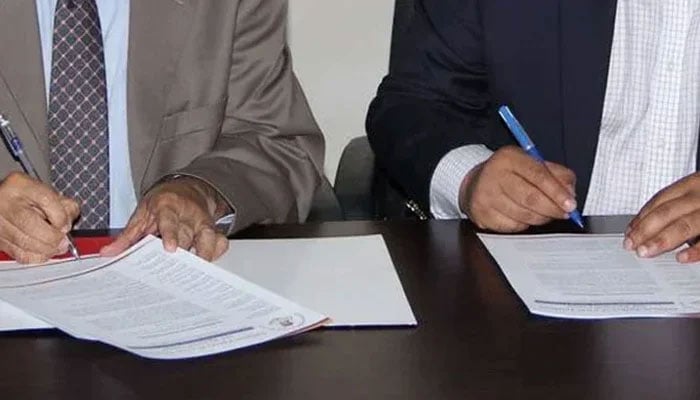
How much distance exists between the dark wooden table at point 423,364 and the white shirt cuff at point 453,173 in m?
0.46

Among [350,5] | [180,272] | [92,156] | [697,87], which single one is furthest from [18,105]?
[350,5]

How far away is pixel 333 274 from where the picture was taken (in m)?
1.44

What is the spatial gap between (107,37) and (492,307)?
76 cm

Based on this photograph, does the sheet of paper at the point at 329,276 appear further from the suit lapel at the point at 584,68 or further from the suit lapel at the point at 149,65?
the suit lapel at the point at 584,68

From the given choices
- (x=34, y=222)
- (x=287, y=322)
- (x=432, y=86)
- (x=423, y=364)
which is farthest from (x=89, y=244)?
(x=432, y=86)

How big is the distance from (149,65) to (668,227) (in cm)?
76

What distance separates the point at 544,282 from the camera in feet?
4.62

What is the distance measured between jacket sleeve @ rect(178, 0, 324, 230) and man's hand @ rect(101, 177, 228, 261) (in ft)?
0.58

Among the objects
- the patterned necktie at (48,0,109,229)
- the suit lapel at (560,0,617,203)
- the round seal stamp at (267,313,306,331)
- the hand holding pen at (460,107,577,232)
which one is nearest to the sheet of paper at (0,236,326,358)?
the round seal stamp at (267,313,306,331)

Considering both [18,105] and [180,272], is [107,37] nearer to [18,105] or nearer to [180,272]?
[18,105]

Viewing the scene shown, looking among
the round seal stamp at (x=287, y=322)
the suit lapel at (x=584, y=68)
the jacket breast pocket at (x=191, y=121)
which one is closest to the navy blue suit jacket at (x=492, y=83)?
the suit lapel at (x=584, y=68)

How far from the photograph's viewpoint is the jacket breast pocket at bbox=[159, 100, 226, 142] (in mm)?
1848

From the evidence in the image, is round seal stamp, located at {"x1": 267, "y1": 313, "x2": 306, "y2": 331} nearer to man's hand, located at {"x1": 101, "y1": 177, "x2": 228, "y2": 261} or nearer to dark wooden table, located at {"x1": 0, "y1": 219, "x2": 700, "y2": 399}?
dark wooden table, located at {"x1": 0, "y1": 219, "x2": 700, "y2": 399}

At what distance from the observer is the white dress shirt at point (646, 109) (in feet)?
6.22
